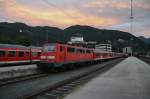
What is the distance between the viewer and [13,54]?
3453 cm

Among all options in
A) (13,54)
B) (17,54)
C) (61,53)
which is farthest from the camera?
(17,54)

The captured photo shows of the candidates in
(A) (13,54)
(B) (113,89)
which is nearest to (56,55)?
(A) (13,54)

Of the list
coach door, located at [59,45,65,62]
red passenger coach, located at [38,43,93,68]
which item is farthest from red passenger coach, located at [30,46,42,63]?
coach door, located at [59,45,65,62]

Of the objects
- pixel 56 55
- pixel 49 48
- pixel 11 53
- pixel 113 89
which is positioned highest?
pixel 49 48

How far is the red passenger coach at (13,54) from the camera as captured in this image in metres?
31.9

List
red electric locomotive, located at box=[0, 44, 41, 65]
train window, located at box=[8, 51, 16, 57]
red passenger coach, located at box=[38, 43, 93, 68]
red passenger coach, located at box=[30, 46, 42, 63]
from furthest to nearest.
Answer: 1. red passenger coach, located at box=[30, 46, 42, 63]
2. train window, located at box=[8, 51, 16, 57]
3. red electric locomotive, located at box=[0, 44, 41, 65]
4. red passenger coach, located at box=[38, 43, 93, 68]

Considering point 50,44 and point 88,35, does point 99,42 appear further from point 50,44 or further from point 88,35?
point 50,44

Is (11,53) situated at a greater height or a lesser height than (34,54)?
greater

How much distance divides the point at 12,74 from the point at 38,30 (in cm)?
6176

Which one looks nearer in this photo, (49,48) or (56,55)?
(56,55)

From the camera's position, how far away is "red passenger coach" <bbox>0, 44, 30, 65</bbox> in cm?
3193

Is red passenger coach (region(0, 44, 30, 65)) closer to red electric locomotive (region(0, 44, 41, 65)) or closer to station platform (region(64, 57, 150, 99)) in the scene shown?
red electric locomotive (region(0, 44, 41, 65))

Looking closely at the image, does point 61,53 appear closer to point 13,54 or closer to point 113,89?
point 13,54

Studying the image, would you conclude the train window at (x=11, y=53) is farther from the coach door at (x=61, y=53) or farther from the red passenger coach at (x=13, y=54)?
the coach door at (x=61, y=53)
